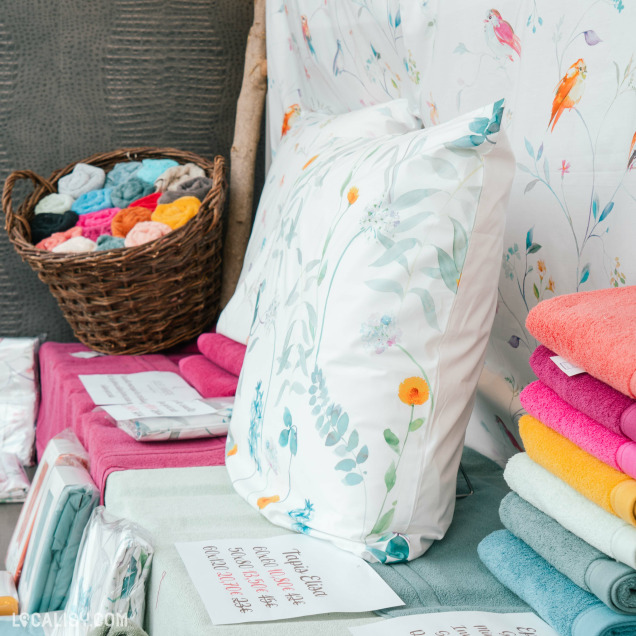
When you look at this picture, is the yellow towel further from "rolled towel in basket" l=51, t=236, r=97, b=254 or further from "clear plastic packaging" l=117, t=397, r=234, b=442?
"rolled towel in basket" l=51, t=236, r=97, b=254

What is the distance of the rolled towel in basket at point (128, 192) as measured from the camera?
5.61ft

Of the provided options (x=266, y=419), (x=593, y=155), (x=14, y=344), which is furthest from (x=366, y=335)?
(x=14, y=344)

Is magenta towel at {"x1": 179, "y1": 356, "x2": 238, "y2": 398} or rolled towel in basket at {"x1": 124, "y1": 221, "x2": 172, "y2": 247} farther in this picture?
rolled towel in basket at {"x1": 124, "y1": 221, "x2": 172, "y2": 247}

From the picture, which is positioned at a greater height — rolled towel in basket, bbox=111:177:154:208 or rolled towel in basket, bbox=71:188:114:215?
rolled towel in basket, bbox=111:177:154:208

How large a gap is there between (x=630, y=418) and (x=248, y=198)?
1460 millimetres

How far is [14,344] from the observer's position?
1817 millimetres

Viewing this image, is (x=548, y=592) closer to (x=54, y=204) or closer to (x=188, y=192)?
(x=188, y=192)

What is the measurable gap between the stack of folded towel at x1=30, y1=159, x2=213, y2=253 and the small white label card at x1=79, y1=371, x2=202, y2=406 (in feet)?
0.96

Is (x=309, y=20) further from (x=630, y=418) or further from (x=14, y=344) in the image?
(x=630, y=418)

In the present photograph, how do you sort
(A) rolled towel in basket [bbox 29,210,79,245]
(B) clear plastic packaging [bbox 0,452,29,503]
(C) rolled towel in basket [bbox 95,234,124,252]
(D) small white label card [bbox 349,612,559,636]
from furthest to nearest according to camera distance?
1. (A) rolled towel in basket [bbox 29,210,79,245]
2. (C) rolled towel in basket [bbox 95,234,124,252]
3. (B) clear plastic packaging [bbox 0,452,29,503]
4. (D) small white label card [bbox 349,612,559,636]

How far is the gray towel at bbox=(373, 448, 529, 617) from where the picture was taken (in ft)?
2.27

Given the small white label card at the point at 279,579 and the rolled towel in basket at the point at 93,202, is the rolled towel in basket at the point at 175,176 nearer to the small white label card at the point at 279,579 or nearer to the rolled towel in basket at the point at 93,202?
A: the rolled towel in basket at the point at 93,202

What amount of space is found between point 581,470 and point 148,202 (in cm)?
131

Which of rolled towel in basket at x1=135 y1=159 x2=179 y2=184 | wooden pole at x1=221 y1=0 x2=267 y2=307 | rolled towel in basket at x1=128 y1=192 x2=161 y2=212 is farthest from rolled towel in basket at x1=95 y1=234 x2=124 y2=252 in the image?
wooden pole at x1=221 y1=0 x2=267 y2=307
